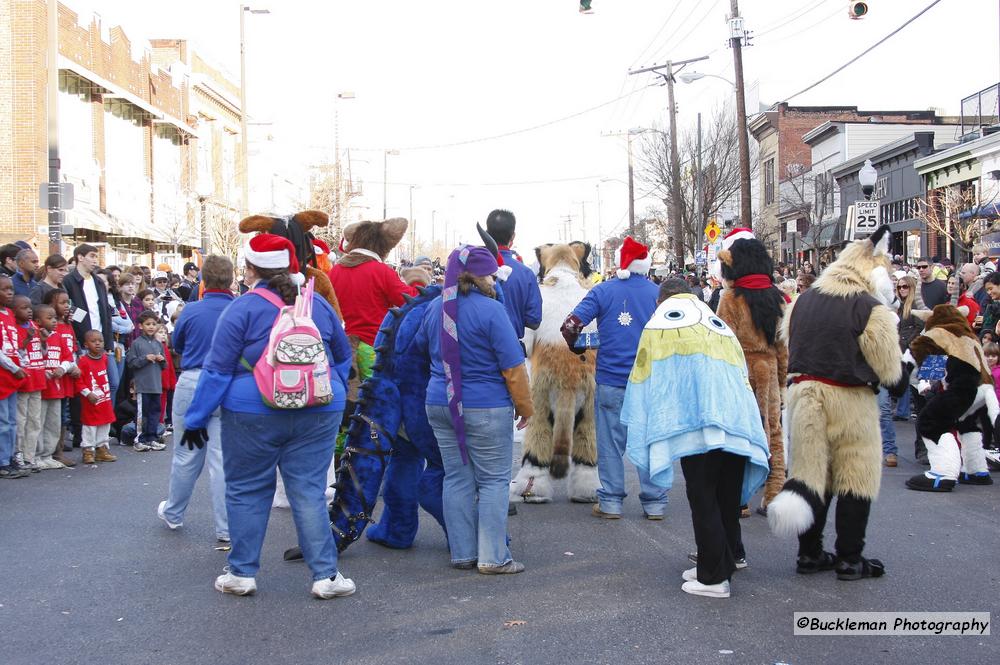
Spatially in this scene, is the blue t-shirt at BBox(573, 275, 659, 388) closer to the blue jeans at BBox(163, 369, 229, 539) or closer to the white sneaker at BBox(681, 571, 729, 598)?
the white sneaker at BBox(681, 571, 729, 598)

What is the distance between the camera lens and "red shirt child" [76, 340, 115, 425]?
11234mm

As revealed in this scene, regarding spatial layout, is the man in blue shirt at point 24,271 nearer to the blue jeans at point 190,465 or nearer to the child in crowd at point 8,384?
the child in crowd at point 8,384

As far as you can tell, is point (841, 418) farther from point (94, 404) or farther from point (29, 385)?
point (94, 404)

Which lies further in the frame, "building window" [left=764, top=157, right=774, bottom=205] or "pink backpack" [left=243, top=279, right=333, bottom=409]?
"building window" [left=764, top=157, right=774, bottom=205]

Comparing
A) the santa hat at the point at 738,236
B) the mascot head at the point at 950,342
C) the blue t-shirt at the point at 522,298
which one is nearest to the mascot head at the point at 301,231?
the blue t-shirt at the point at 522,298

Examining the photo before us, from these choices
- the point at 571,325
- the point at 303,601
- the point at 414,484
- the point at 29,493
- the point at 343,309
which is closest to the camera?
the point at 303,601

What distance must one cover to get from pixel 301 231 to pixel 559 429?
112 inches

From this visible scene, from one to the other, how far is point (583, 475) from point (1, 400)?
18.7 feet

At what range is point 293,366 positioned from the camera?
5.63 m

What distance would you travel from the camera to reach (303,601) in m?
6.02

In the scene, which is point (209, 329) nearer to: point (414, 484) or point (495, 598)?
point (414, 484)

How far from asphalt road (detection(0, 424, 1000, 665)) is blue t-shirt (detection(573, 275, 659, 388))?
120 cm

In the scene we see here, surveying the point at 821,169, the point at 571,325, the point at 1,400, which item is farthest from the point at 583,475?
the point at 821,169

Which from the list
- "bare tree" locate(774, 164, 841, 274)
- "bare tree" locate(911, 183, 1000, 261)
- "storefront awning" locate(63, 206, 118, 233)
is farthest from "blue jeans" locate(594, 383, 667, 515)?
"bare tree" locate(774, 164, 841, 274)
